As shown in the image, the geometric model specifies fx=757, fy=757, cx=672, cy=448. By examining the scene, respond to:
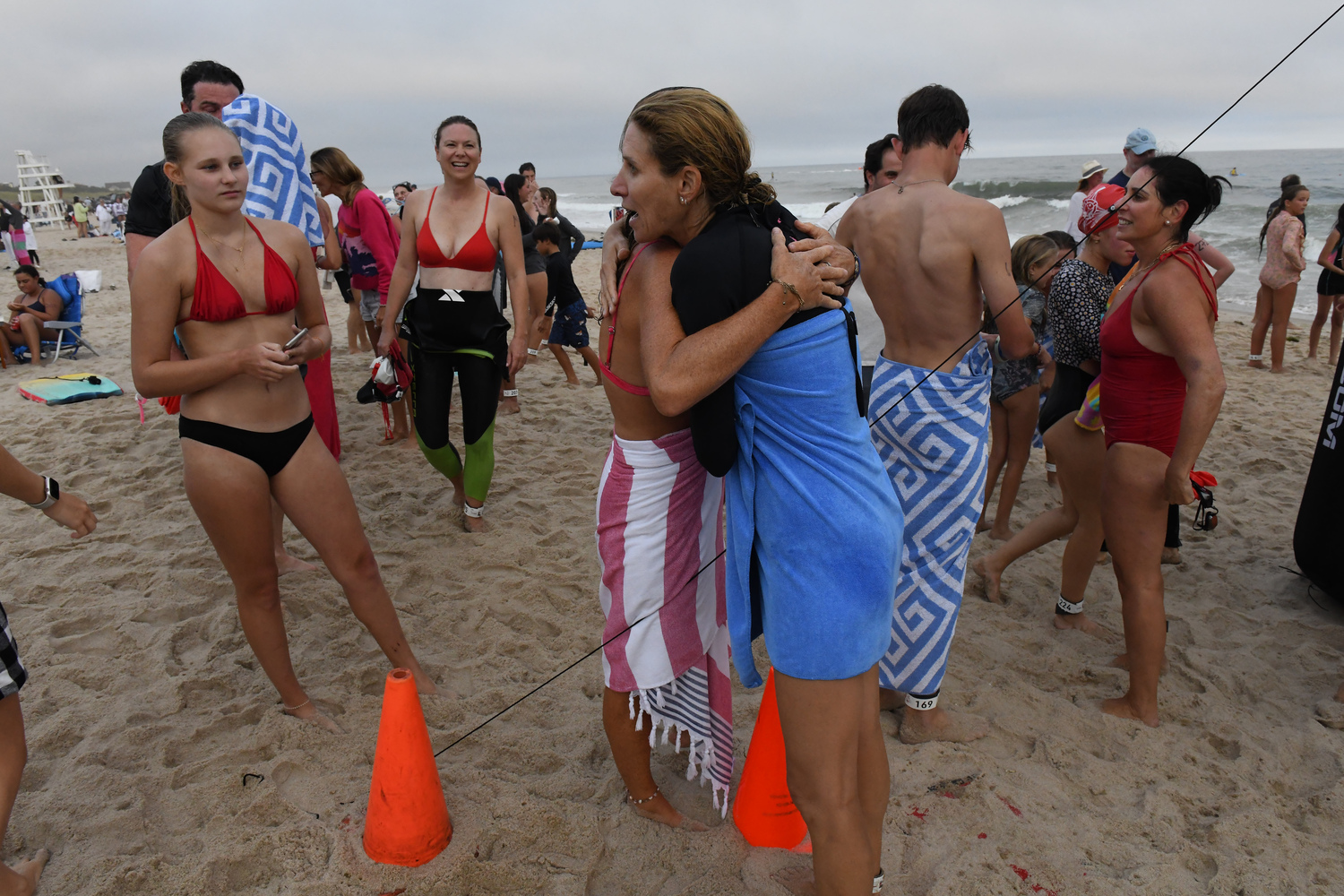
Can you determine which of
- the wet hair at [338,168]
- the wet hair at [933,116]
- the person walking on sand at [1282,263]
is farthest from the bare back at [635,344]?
the person walking on sand at [1282,263]

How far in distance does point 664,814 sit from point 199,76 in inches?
146

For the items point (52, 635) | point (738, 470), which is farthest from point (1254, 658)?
point (52, 635)

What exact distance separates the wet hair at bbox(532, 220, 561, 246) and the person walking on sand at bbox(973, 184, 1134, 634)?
4.99m

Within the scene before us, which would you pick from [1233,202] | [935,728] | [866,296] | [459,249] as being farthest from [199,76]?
[1233,202]

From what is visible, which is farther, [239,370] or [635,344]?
[239,370]

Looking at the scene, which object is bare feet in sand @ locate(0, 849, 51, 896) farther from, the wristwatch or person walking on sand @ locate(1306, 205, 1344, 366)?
person walking on sand @ locate(1306, 205, 1344, 366)

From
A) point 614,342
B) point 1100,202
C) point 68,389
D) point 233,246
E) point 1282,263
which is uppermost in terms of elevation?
point 1100,202

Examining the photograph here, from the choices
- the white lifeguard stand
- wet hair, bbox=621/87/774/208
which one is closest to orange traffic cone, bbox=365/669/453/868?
wet hair, bbox=621/87/774/208

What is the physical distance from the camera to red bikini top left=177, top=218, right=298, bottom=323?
2.26m

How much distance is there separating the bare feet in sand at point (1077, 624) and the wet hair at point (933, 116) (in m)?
2.18

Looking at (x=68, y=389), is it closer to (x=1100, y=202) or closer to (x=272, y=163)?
(x=272, y=163)

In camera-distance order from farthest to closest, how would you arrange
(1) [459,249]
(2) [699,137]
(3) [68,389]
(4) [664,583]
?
1. (3) [68,389]
2. (1) [459,249]
3. (4) [664,583]
4. (2) [699,137]

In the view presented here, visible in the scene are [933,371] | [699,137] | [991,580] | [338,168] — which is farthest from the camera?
[338,168]

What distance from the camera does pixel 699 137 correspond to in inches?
60.5
